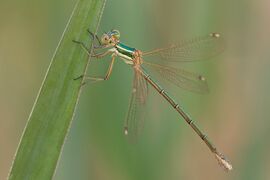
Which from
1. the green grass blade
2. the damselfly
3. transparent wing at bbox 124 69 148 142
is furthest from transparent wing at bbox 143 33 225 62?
the green grass blade

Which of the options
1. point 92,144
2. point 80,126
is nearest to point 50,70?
point 80,126

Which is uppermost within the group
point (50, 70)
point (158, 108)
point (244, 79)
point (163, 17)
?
point (163, 17)

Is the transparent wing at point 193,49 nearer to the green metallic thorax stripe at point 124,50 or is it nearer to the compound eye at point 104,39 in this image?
the green metallic thorax stripe at point 124,50

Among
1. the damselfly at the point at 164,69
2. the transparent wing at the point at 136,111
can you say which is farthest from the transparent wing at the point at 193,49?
the transparent wing at the point at 136,111

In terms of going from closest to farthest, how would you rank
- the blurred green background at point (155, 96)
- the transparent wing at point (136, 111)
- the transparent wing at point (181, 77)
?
the blurred green background at point (155, 96), the transparent wing at point (136, 111), the transparent wing at point (181, 77)

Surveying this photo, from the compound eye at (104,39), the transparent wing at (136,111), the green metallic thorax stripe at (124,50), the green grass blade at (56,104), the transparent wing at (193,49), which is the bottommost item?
the green grass blade at (56,104)

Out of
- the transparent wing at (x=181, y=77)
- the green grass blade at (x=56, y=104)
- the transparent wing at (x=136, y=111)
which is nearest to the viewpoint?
the green grass blade at (x=56, y=104)

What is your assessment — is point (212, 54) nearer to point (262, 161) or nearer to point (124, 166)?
point (262, 161)

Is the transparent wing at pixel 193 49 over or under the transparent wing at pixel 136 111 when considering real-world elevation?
over
